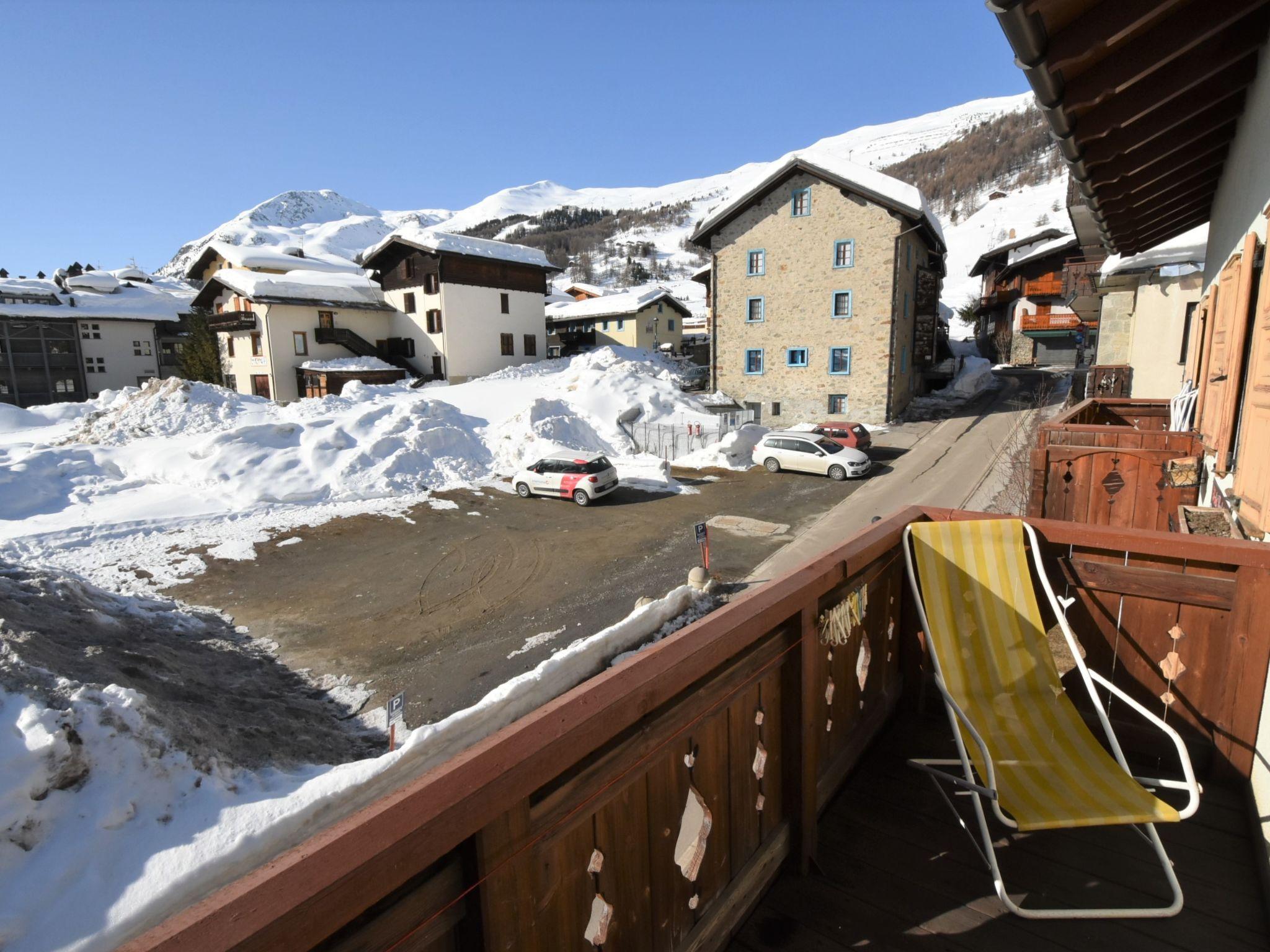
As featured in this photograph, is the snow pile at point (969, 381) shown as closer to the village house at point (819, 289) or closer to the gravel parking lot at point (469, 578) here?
the village house at point (819, 289)

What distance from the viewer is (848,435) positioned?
24.0m

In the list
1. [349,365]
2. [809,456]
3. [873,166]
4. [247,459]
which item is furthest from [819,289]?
[873,166]

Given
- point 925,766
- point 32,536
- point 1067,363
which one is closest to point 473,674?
point 925,766

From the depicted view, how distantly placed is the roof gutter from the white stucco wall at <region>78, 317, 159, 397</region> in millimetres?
59640

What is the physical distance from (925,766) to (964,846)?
1.12 ft

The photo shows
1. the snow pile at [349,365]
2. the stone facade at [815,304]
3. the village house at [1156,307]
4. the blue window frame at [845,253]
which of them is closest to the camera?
the village house at [1156,307]

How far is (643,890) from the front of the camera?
2041 millimetres

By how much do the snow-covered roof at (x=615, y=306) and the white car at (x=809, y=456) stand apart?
29118 mm

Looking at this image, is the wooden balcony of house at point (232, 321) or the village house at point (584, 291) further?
the village house at point (584, 291)

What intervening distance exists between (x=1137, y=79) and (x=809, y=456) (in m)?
18.4

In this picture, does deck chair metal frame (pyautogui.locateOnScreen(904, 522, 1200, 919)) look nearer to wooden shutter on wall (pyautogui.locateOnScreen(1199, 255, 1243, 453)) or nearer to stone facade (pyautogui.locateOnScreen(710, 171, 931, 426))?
wooden shutter on wall (pyautogui.locateOnScreen(1199, 255, 1243, 453))

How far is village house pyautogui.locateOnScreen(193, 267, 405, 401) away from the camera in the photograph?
1425 inches

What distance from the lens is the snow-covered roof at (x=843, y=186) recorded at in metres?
27.9

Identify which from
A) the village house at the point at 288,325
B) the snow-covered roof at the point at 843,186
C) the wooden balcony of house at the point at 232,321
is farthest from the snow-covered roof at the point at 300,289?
the snow-covered roof at the point at 843,186
